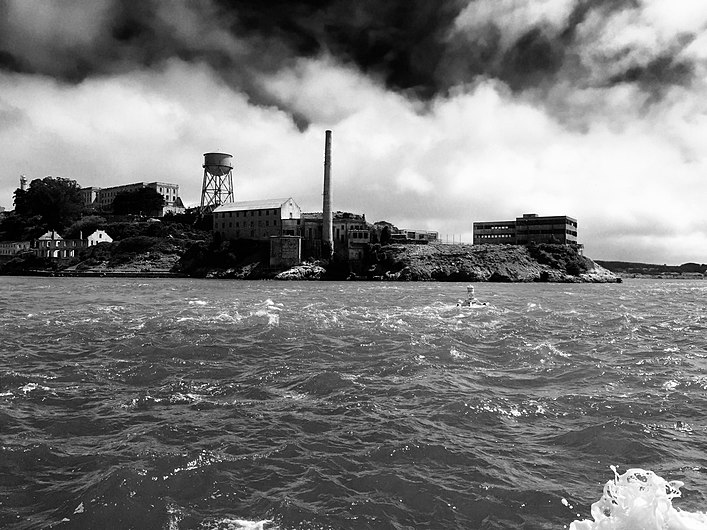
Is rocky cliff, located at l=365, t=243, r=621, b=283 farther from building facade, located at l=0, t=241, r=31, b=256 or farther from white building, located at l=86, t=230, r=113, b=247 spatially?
building facade, located at l=0, t=241, r=31, b=256

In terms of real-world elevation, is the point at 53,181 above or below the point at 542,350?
above

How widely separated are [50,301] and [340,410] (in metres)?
34.7

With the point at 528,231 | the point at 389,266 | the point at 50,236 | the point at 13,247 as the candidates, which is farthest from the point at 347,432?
the point at 13,247

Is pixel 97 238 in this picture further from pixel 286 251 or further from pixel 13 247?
pixel 286 251

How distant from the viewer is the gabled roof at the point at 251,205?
119 metres

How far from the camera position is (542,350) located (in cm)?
2061

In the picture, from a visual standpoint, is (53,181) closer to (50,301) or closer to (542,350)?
(50,301)

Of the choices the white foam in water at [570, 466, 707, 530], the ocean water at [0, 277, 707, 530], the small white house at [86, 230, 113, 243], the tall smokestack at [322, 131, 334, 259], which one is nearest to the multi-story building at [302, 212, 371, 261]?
the tall smokestack at [322, 131, 334, 259]

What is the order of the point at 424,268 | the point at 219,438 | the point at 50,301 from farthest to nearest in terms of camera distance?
1. the point at 424,268
2. the point at 50,301
3. the point at 219,438

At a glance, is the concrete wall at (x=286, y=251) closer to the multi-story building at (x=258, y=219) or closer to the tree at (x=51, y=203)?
the multi-story building at (x=258, y=219)

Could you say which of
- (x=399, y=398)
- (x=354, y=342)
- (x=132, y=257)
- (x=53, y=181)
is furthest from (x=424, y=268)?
(x=53, y=181)

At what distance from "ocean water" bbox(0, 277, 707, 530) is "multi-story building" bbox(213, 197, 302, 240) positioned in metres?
95.3

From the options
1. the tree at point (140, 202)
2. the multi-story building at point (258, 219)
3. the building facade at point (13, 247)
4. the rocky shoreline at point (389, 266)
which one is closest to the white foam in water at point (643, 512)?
the rocky shoreline at point (389, 266)

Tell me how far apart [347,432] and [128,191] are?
161m
